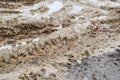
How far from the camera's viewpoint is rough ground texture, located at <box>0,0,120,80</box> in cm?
522

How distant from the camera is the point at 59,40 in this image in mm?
6488

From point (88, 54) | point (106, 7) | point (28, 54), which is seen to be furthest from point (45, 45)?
point (106, 7)

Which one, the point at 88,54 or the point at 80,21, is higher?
the point at 80,21

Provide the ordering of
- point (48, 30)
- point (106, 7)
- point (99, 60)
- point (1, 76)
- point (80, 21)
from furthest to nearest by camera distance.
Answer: point (106, 7), point (80, 21), point (48, 30), point (99, 60), point (1, 76)

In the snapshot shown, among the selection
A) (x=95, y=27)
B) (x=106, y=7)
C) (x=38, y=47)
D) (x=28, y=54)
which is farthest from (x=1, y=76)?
(x=106, y=7)

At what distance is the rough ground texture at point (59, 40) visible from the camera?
17.1 ft

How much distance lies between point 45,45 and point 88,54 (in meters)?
1.12

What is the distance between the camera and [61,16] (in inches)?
316

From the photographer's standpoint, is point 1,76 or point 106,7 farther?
point 106,7

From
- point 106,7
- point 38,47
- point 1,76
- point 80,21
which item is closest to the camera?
point 1,76

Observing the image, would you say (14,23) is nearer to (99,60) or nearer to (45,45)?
(45,45)

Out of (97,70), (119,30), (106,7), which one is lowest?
(97,70)

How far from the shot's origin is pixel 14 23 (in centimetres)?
734

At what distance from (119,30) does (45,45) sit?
7.72 ft
